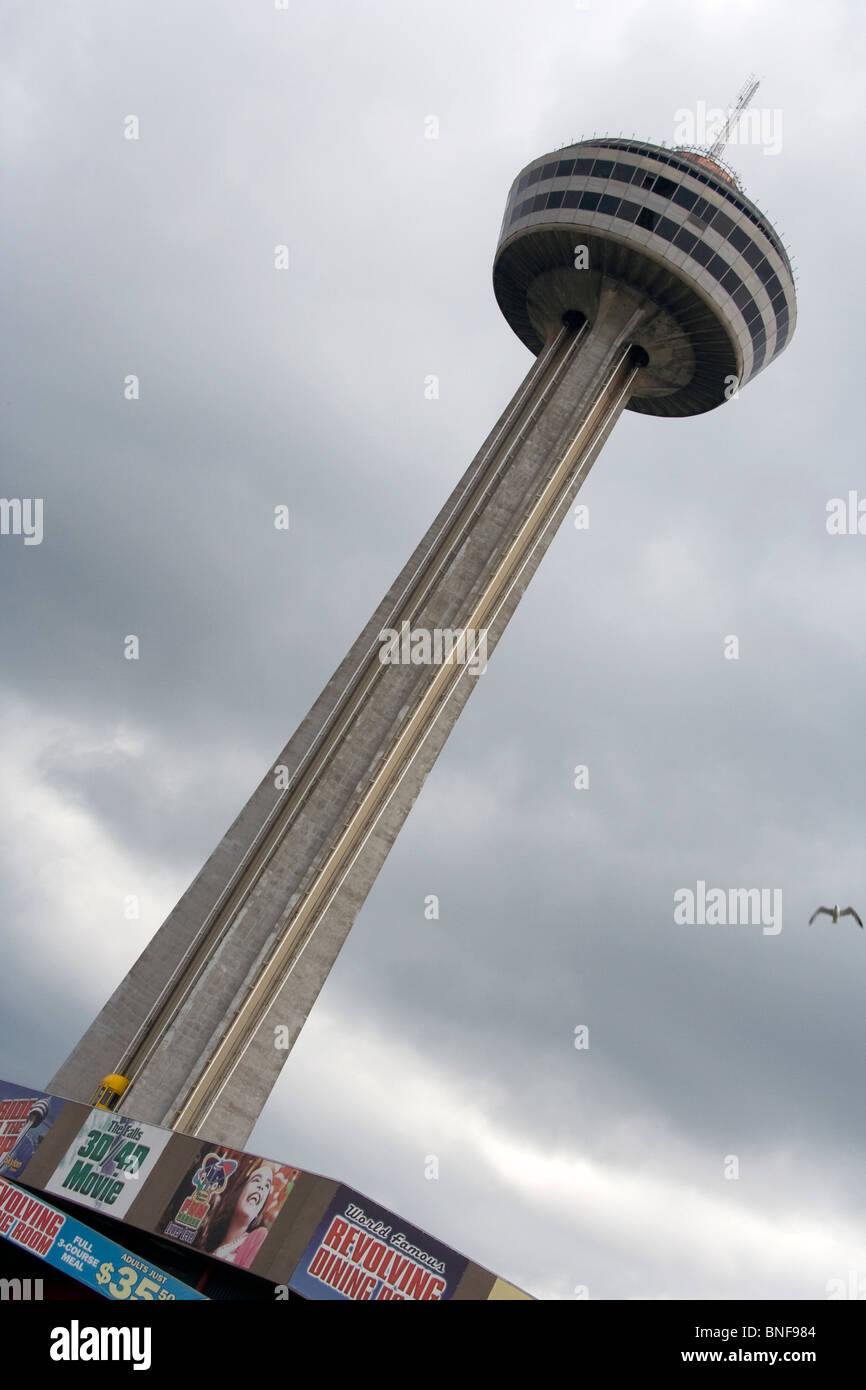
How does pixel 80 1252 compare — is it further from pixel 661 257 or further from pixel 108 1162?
pixel 661 257

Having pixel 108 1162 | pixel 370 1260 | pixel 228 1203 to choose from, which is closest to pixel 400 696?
pixel 108 1162

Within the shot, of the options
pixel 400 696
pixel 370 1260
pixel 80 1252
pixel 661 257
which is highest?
pixel 661 257

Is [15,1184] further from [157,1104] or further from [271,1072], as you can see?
[271,1072]

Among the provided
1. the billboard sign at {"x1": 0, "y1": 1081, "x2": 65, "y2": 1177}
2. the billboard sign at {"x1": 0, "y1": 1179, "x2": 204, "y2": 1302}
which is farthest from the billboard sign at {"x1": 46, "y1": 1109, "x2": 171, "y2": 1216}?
the billboard sign at {"x1": 0, "y1": 1081, "x2": 65, "y2": 1177}

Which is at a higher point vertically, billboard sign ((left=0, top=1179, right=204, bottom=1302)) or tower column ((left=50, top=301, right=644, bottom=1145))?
tower column ((left=50, top=301, right=644, bottom=1145))

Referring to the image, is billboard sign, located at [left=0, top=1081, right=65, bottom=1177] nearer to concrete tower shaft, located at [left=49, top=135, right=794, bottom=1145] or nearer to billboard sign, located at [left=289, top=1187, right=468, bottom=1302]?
concrete tower shaft, located at [left=49, top=135, right=794, bottom=1145]
